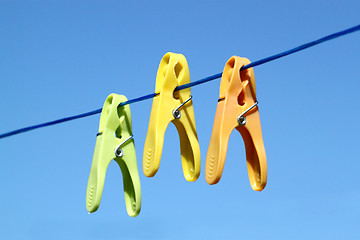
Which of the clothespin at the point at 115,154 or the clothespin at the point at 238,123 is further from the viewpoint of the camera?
the clothespin at the point at 115,154

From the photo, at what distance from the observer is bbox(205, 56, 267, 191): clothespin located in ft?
11.0

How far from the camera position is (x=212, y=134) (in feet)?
11.2

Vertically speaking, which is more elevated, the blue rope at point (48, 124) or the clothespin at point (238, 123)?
the blue rope at point (48, 124)

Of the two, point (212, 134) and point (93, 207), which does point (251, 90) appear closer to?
point (212, 134)

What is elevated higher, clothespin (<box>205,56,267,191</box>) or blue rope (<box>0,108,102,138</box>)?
blue rope (<box>0,108,102,138</box>)

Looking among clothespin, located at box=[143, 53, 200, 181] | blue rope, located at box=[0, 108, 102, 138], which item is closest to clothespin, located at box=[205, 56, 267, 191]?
clothespin, located at box=[143, 53, 200, 181]

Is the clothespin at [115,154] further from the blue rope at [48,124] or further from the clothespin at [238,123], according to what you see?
the clothespin at [238,123]

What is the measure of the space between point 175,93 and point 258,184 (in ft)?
2.01

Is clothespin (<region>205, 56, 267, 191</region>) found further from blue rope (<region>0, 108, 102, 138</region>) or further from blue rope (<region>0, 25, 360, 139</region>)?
blue rope (<region>0, 108, 102, 138</region>)

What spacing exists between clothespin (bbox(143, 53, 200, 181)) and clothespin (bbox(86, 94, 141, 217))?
0.20m

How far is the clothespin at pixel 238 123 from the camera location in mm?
3350

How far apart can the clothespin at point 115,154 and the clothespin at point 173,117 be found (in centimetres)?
20

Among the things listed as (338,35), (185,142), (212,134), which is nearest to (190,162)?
(185,142)

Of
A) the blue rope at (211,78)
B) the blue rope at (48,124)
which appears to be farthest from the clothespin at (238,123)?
the blue rope at (48,124)
